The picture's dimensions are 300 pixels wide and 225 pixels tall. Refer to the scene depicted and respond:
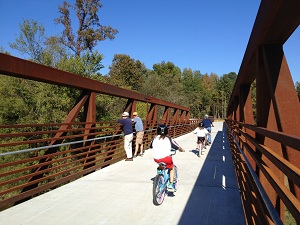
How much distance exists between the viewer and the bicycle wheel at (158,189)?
4.85 metres

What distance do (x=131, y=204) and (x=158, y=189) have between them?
0.57 m

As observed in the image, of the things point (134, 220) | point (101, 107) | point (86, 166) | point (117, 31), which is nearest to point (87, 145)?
point (86, 166)

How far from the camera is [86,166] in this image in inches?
309

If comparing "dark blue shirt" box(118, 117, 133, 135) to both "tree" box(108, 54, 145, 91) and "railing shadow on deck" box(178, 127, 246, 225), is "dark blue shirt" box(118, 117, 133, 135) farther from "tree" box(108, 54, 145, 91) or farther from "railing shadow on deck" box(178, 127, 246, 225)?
"tree" box(108, 54, 145, 91)

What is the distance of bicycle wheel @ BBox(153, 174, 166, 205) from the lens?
485 cm

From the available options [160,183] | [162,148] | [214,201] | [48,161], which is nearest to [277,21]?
[162,148]

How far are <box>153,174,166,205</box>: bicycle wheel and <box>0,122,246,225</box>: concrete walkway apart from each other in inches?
4.4

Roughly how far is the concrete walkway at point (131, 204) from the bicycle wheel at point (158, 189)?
112 millimetres

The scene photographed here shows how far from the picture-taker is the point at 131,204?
505cm

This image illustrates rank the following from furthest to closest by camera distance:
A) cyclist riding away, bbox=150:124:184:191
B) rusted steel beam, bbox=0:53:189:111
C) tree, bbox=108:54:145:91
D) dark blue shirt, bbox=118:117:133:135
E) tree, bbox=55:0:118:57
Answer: tree, bbox=108:54:145:91
tree, bbox=55:0:118:57
dark blue shirt, bbox=118:117:133:135
cyclist riding away, bbox=150:124:184:191
rusted steel beam, bbox=0:53:189:111

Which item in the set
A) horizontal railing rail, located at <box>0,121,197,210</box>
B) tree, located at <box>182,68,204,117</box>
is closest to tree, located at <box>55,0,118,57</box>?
horizontal railing rail, located at <box>0,121,197,210</box>

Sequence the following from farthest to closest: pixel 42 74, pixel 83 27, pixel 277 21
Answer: pixel 83 27
pixel 42 74
pixel 277 21

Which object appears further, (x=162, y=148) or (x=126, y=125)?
(x=126, y=125)

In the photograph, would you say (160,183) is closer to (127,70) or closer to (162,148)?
(162,148)
